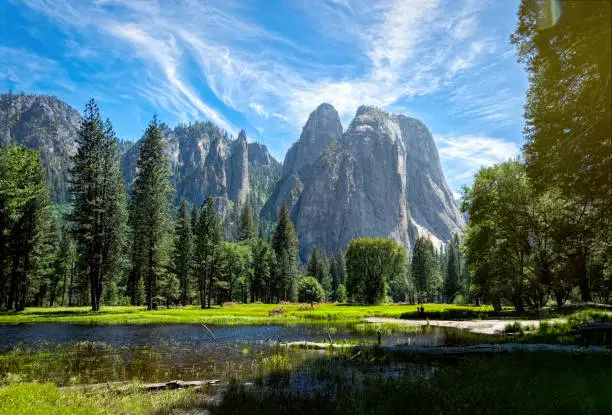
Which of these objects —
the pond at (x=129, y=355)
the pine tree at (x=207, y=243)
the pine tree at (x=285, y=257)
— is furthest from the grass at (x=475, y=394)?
the pine tree at (x=285, y=257)

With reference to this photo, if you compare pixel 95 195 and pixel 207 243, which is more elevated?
pixel 95 195

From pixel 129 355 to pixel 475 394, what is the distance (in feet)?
54.6

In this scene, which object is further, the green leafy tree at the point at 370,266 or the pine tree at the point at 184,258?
the green leafy tree at the point at 370,266

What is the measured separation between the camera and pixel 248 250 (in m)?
103

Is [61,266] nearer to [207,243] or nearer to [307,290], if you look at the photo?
[207,243]

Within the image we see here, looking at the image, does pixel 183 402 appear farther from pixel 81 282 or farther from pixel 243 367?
pixel 81 282

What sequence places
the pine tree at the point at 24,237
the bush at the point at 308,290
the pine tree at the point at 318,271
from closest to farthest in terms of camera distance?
the pine tree at the point at 24,237, the bush at the point at 308,290, the pine tree at the point at 318,271

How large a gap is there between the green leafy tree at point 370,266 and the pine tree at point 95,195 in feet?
209

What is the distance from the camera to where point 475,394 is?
880cm

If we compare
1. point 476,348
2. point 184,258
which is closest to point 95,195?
point 184,258

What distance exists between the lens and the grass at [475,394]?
25.1ft

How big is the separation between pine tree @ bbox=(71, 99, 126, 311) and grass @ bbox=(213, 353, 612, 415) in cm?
4068

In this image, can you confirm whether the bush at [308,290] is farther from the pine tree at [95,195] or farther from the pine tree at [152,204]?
the pine tree at [95,195]

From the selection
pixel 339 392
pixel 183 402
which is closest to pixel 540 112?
pixel 339 392
